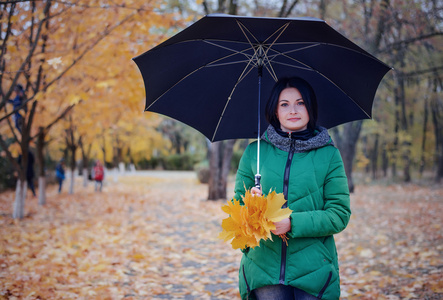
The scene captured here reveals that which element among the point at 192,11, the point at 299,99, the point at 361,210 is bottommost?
the point at 361,210

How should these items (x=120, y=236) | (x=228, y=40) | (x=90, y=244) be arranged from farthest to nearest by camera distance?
(x=120, y=236)
(x=90, y=244)
(x=228, y=40)

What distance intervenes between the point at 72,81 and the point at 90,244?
4402 millimetres

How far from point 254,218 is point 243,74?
4.06 feet

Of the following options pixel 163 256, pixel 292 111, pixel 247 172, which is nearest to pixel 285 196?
pixel 247 172

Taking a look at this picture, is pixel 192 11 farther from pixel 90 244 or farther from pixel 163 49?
pixel 163 49

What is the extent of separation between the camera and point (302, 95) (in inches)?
82.2

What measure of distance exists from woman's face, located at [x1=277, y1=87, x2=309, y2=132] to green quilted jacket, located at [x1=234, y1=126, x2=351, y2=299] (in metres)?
0.14

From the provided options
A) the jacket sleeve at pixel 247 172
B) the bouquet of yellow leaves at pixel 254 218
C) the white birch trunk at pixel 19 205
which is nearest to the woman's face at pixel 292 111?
the jacket sleeve at pixel 247 172

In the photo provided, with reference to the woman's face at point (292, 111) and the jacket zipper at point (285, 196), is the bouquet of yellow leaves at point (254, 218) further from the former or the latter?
the woman's face at point (292, 111)

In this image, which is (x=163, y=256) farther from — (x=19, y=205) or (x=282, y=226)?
(x=282, y=226)

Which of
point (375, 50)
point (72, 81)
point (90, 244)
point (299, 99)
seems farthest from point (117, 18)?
point (375, 50)

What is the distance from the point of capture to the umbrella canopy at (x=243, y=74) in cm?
237

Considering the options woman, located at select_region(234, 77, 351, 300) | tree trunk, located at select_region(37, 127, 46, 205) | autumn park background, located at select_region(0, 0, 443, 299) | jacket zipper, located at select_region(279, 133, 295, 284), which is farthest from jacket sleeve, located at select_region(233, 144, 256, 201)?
tree trunk, located at select_region(37, 127, 46, 205)

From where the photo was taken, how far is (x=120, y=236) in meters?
7.31
